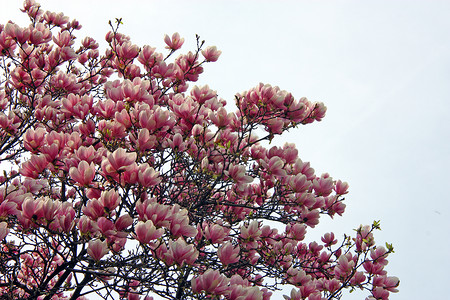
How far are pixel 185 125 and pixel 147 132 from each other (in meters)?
0.70

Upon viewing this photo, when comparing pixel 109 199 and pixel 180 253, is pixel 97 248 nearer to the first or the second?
pixel 109 199

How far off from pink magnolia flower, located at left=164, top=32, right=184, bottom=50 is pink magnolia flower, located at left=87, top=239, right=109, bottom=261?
9.80ft

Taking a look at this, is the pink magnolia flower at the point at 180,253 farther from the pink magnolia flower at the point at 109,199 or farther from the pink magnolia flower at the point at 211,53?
the pink magnolia flower at the point at 211,53

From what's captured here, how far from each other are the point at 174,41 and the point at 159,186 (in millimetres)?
1985

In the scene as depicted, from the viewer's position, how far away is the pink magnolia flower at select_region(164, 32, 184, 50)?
4.72 m

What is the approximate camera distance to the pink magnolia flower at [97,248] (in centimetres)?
255

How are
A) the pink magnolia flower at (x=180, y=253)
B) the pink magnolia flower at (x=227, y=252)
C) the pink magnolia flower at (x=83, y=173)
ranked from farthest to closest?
the pink magnolia flower at (x=227, y=252) < the pink magnolia flower at (x=83, y=173) < the pink magnolia flower at (x=180, y=253)

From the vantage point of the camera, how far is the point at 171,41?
4.73 metres

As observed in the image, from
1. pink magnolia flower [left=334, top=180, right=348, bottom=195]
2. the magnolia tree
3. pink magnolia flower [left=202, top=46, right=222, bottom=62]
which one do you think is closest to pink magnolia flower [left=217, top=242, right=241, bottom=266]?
the magnolia tree

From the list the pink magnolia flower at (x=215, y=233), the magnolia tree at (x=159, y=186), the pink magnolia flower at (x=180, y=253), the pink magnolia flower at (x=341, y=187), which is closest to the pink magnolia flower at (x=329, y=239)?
the magnolia tree at (x=159, y=186)

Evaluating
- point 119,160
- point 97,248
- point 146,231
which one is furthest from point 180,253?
point 119,160

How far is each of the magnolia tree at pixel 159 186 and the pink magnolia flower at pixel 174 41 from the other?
0.5 inches

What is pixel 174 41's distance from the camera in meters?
4.73

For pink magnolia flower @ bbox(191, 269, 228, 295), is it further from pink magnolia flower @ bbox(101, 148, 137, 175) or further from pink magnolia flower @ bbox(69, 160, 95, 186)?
pink magnolia flower @ bbox(69, 160, 95, 186)
